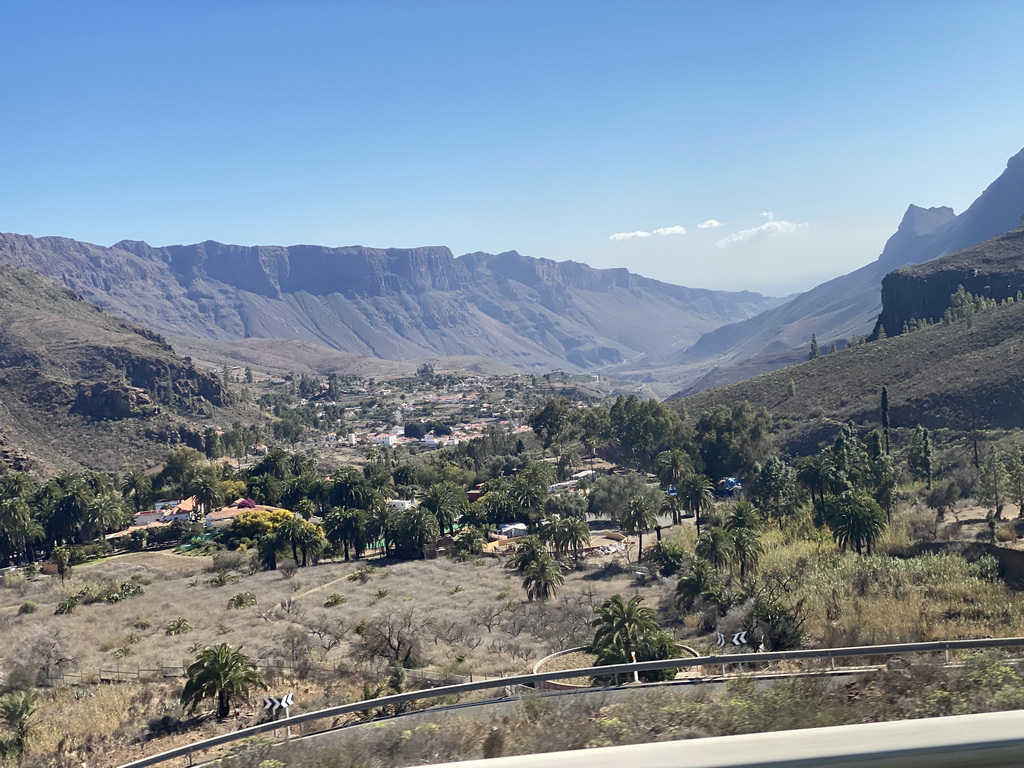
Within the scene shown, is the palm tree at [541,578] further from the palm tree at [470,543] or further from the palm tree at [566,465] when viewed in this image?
the palm tree at [566,465]

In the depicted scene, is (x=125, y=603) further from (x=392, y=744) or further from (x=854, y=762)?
(x=854, y=762)

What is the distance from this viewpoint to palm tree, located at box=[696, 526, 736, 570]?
34.3 meters

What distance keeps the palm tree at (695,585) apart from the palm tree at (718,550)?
18.3 feet

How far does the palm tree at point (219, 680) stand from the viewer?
1802cm

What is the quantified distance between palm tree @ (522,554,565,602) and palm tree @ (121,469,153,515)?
4766cm

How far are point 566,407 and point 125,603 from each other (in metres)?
60.6

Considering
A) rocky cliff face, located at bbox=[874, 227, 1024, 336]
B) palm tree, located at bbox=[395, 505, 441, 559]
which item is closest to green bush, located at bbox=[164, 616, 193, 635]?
palm tree, located at bbox=[395, 505, 441, 559]

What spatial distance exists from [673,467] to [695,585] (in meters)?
32.0

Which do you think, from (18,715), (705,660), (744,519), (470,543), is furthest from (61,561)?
(705,660)

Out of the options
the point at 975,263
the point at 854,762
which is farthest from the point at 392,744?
the point at 975,263

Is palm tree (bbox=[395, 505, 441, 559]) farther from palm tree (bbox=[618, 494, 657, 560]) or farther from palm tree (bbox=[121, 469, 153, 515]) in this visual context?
palm tree (bbox=[121, 469, 153, 515])

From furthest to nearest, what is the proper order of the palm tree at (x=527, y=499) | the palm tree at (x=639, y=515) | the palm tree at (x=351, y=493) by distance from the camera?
the palm tree at (x=351, y=493) < the palm tree at (x=527, y=499) < the palm tree at (x=639, y=515)

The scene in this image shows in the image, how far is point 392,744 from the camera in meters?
7.03

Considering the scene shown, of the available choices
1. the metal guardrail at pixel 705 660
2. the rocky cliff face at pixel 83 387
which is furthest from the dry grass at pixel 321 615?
the rocky cliff face at pixel 83 387
